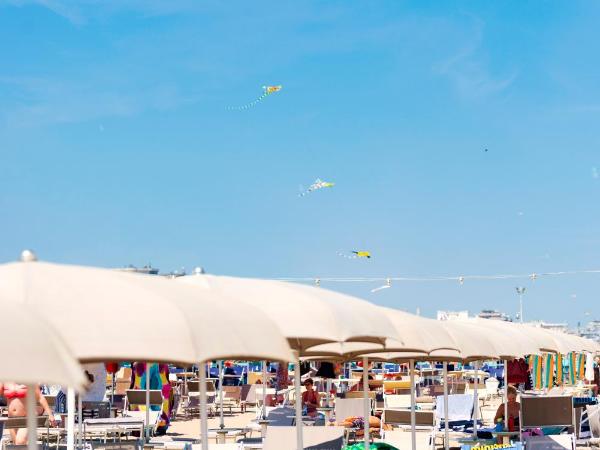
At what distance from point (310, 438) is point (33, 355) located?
6.24 metres

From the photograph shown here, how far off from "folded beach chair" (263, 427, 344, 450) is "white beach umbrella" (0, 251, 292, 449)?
4.60 metres

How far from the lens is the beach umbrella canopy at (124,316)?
370 cm

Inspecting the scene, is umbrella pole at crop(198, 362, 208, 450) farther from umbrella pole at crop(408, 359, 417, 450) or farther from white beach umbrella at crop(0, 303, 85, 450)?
umbrella pole at crop(408, 359, 417, 450)

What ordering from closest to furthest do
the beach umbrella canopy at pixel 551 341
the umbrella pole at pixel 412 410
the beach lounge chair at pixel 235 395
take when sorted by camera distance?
the umbrella pole at pixel 412 410, the beach umbrella canopy at pixel 551 341, the beach lounge chair at pixel 235 395

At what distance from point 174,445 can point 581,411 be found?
519cm

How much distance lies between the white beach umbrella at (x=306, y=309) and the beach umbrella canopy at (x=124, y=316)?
4.18 feet

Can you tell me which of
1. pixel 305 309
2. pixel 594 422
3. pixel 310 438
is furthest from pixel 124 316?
pixel 594 422

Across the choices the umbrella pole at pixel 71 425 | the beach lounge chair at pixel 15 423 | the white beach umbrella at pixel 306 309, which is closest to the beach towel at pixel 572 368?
the beach lounge chair at pixel 15 423

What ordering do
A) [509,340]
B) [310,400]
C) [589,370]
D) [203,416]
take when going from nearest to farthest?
[203,416], [509,340], [310,400], [589,370]

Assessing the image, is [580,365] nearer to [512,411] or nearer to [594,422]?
[512,411]

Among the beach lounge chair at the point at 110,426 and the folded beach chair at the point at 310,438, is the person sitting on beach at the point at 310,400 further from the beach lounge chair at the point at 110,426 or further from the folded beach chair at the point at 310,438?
the folded beach chair at the point at 310,438

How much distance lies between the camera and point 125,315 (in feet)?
12.5

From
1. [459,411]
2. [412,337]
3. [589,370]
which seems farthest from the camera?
[589,370]

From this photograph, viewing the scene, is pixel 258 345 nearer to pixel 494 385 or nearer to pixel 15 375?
pixel 15 375
